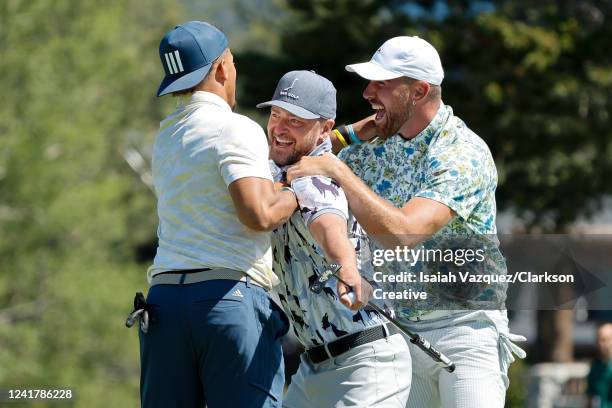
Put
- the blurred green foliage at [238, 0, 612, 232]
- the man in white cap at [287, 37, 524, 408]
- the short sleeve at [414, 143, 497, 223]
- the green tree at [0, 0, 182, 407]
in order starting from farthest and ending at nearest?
the green tree at [0, 0, 182, 407] < the blurred green foliage at [238, 0, 612, 232] < the man in white cap at [287, 37, 524, 408] < the short sleeve at [414, 143, 497, 223]

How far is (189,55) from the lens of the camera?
15.4 ft

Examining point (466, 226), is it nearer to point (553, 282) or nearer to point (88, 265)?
point (553, 282)

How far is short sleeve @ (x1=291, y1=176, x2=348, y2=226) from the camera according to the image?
15.1ft

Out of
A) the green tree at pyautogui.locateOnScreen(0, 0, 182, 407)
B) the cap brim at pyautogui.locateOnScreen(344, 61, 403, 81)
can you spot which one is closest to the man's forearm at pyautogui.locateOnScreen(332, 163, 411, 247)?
the cap brim at pyautogui.locateOnScreen(344, 61, 403, 81)

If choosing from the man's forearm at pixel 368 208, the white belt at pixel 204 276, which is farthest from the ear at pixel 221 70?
the white belt at pixel 204 276

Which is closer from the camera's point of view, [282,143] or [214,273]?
[214,273]

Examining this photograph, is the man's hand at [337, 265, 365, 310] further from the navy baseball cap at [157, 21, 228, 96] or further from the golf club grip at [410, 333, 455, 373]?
the navy baseball cap at [157, 21, 228, 96]

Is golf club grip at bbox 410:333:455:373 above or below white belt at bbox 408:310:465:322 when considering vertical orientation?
below

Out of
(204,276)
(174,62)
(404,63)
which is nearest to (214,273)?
(204,276)

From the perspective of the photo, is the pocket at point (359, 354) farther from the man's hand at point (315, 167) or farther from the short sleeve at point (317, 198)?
the man's hand at point (315, 167)

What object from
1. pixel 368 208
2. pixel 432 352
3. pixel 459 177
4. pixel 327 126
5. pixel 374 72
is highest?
pixel 374 72

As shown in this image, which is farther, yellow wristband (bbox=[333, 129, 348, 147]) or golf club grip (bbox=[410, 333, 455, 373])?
yellow wristband (bbox=[333, 129, 348, 147])

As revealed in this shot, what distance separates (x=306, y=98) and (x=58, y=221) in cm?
2875

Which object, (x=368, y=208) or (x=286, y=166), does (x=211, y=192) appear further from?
(x=368, y=208)
